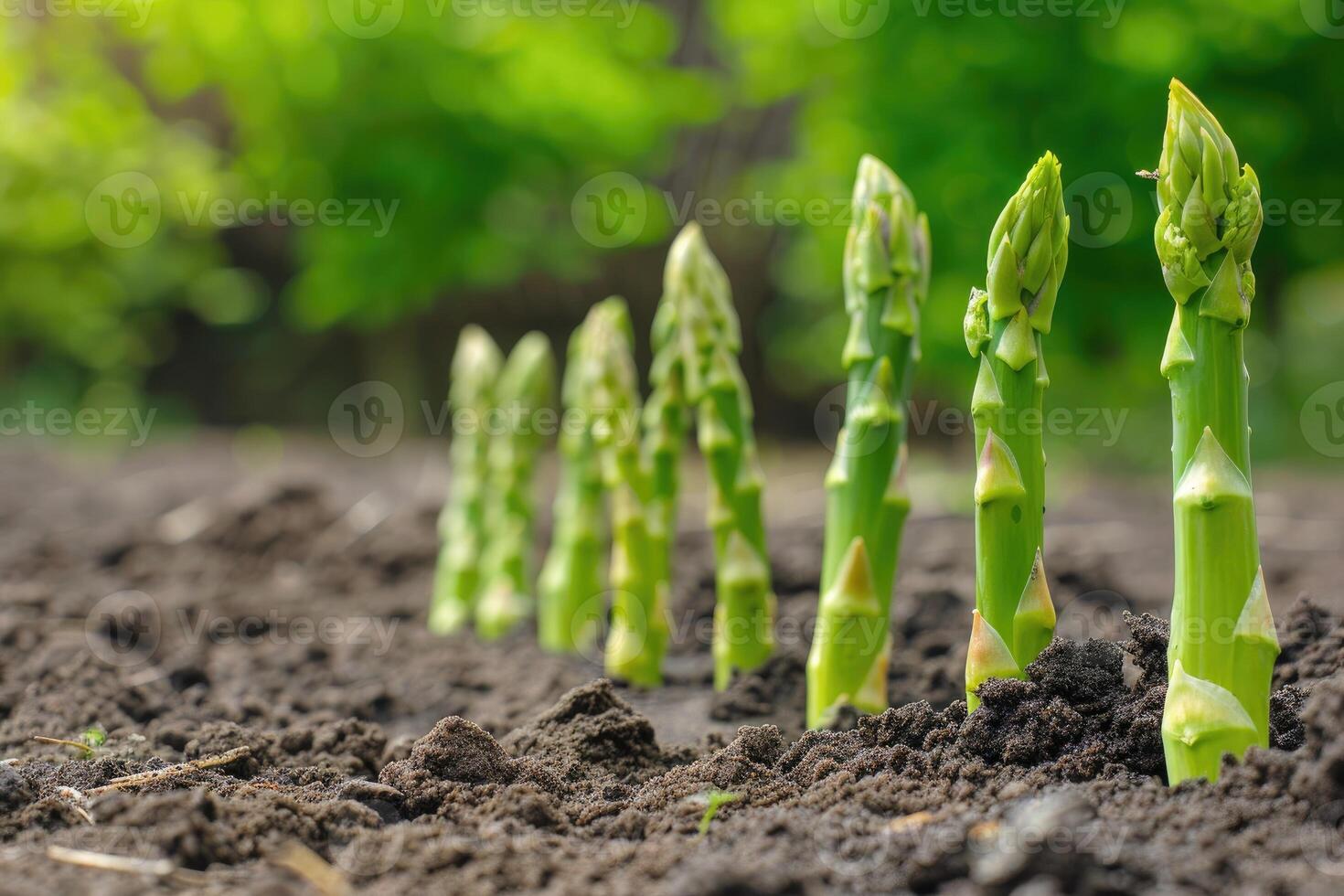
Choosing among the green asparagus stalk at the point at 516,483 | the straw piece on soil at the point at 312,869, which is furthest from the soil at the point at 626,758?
the green asparagus stalk at the point at 516,483

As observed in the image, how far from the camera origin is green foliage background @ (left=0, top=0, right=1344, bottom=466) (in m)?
5.82

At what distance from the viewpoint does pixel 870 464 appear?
254 centimetres

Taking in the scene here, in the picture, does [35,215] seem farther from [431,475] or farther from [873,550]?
[873,550]

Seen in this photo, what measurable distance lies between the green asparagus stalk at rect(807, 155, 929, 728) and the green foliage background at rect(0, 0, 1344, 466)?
349 centimetres

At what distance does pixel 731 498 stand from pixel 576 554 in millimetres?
1045

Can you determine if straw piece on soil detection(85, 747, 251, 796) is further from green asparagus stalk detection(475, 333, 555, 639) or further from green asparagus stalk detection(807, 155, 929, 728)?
green asparagus stalk detection(475, 333, 555, 639)

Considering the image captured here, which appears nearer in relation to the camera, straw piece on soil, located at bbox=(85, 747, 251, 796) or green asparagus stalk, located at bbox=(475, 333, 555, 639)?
straw piece on soil, located at bbox=(85, 747, 251, 796)

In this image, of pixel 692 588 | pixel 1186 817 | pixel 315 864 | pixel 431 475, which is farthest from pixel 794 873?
pixel 431 475

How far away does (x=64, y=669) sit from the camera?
305 cm

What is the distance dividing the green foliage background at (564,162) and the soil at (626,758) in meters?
2.41

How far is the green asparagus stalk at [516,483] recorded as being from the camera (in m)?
4.34

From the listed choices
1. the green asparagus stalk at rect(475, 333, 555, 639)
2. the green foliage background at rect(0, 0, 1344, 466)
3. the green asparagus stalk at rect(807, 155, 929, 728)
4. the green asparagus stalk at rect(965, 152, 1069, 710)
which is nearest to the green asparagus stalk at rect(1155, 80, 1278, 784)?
the green asparagus stalk at rect(965, 152, 1069, 710)

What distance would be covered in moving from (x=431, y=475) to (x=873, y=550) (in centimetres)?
557

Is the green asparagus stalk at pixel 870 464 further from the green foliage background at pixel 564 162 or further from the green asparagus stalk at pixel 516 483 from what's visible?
the green foliage background at pixel 564 162
